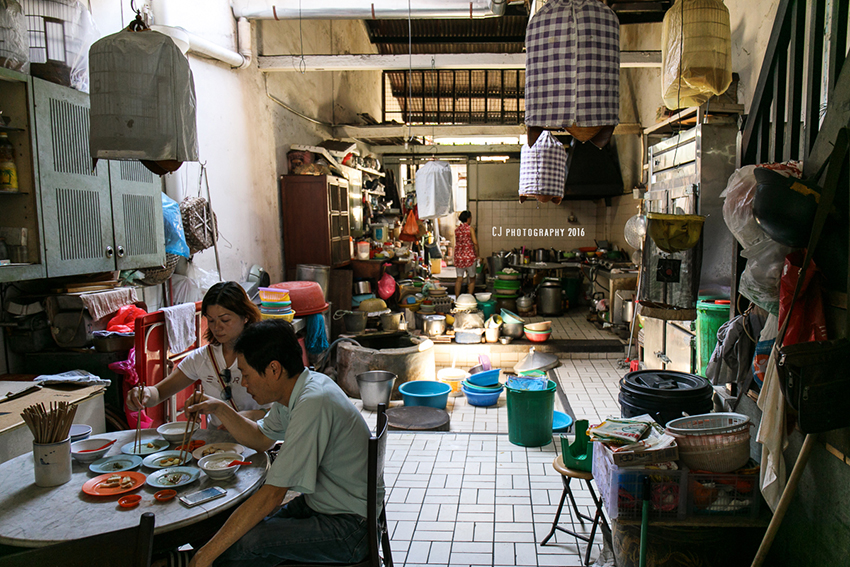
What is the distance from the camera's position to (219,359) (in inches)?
128

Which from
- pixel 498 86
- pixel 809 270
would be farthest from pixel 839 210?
pixel 498 86

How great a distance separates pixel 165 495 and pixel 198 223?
3.59 metres

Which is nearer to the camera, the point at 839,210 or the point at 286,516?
the point at 286,516

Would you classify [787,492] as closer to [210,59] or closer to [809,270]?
[809,270]

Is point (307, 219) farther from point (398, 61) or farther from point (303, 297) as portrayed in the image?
point (398, 61)

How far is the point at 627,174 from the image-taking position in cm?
1168

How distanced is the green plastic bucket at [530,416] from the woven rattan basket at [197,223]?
3.30m

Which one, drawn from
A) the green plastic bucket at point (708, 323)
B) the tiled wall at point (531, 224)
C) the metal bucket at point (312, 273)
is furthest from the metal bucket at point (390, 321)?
the tiled wall at point (531, 224)

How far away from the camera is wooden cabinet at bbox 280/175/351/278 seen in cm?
794

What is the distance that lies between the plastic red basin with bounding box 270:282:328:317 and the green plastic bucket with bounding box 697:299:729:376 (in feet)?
13.8

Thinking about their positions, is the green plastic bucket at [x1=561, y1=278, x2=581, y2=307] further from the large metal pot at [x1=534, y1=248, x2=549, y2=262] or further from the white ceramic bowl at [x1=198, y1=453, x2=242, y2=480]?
the white ceramic bowl at [x1=198, y1=453, x2=242, y2=480]

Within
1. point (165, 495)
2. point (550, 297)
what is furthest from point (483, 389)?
point (550, 297)

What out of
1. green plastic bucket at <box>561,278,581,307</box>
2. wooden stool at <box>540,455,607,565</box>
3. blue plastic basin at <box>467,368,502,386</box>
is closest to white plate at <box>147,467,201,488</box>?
wooden stool at <box>540,455,607,565</box>

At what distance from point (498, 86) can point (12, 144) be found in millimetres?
12073
